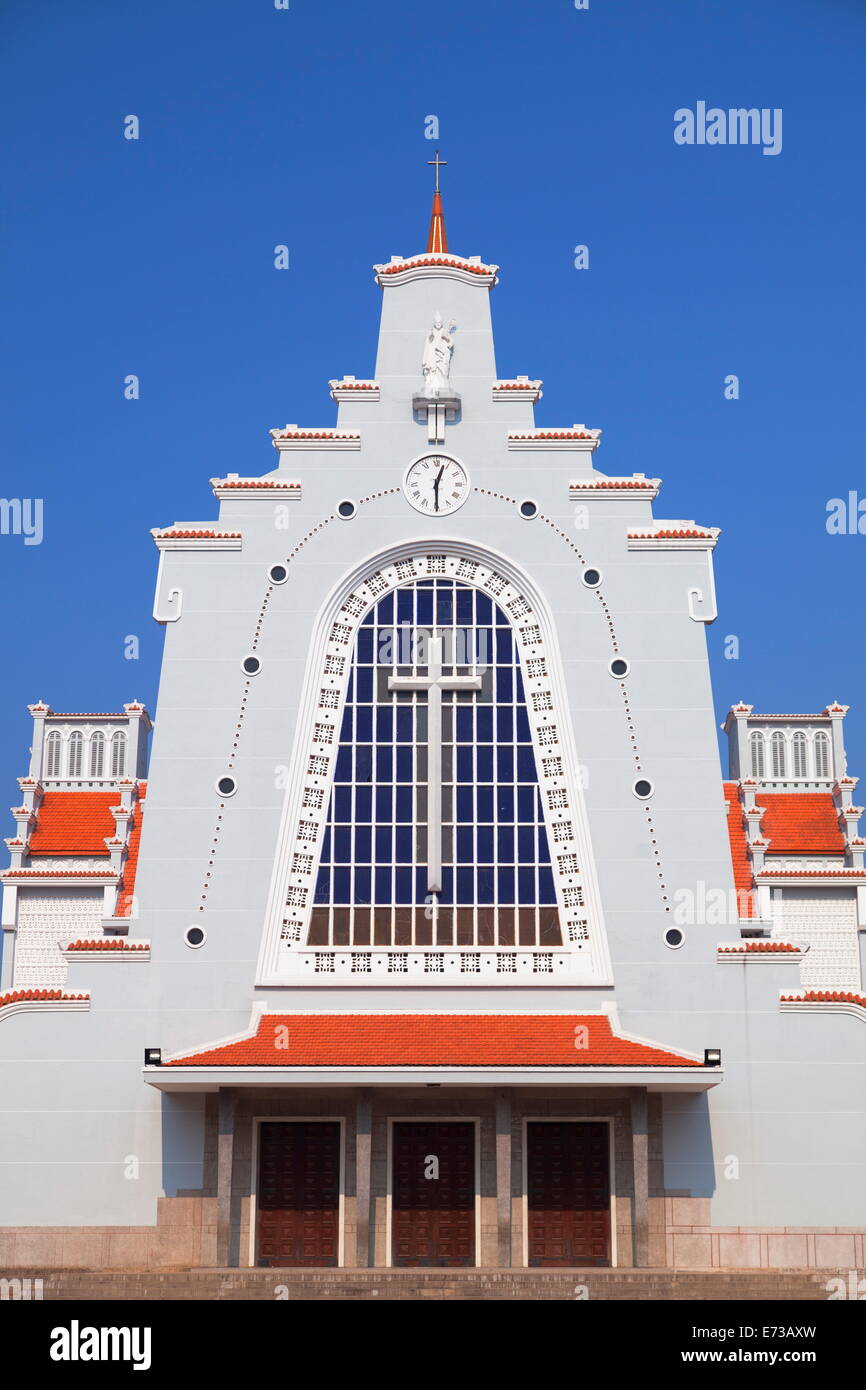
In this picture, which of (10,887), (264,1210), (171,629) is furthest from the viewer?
(10,887)

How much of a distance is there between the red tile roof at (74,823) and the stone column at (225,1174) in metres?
12.7

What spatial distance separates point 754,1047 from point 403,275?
60.6 feet

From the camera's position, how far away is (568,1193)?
120 ft

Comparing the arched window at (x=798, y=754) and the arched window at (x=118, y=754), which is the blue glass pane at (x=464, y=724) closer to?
the arched window at (x=798, y=754)

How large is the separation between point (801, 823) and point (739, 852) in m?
5.47

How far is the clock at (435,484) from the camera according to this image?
39.9 m

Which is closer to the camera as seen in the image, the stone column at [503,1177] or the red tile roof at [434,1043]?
the red tile roof at [434,1043]

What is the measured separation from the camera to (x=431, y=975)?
37.3 m

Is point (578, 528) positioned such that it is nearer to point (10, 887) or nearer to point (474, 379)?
point (474, 379)

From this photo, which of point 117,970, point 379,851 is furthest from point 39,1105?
point 379,851

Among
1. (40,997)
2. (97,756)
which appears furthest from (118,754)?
(40,997)

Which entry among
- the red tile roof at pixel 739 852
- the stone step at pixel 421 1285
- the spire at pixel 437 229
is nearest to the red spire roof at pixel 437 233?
the spire at pixel 437 229

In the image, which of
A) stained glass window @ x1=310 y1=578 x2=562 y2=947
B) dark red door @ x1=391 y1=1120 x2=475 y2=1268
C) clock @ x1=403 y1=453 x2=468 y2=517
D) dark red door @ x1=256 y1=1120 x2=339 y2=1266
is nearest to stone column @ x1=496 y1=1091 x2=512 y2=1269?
dark red door @ x1=391 y1=1120 x2=475 y2=1268

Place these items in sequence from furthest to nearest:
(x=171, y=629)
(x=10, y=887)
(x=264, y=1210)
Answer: (x=10, y=887), (x=171, y=629), (x=264, y=1210)
